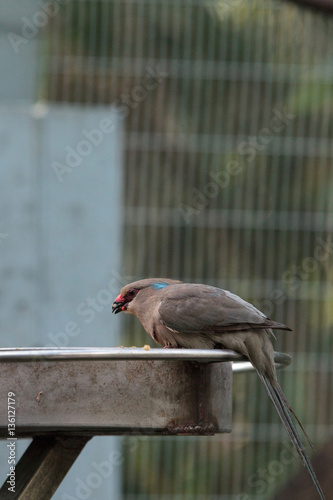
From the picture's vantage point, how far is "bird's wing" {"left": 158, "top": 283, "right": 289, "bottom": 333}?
3.61m

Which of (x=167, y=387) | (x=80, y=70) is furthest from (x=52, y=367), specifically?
(x=80, y=70)

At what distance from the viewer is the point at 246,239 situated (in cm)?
622

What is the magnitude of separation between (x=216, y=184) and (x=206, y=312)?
2592 millimetres

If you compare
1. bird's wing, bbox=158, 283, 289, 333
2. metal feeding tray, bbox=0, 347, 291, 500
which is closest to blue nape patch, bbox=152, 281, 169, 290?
bird's wing, bbox=158, 283, 289, 333

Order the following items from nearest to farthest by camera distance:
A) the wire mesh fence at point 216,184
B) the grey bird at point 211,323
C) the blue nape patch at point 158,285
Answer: the grey bird at point 211,323 → the blue nape patch at point 158,285 → the wire mesh fence at point 216,184

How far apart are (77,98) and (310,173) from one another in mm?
1784

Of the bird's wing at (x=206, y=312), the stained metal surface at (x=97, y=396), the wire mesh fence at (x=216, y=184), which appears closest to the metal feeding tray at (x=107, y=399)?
the stained metal surface at (x=97, y=396)

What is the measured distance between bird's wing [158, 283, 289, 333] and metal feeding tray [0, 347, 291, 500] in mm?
736

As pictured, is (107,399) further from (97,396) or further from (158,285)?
(158,285)

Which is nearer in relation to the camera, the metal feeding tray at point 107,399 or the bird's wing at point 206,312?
the metal feeding tray at point 107,399

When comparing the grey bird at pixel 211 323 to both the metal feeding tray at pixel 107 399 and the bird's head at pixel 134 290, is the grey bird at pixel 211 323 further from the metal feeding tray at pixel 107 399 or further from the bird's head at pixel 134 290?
the metal feeding tray at pixel 107 399

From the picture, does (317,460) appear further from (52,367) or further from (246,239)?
(52,367)

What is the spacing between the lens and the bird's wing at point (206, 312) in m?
3.61

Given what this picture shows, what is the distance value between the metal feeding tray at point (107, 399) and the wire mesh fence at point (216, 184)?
3.35 metres
